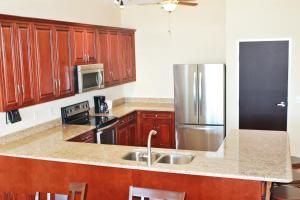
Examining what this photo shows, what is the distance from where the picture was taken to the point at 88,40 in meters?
5.51

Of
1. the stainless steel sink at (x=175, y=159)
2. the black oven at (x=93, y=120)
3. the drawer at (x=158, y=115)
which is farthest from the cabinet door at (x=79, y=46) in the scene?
the stainless steel sink at (x=175, y=159)

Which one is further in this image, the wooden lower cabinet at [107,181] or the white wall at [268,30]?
the white wall at [268,30]

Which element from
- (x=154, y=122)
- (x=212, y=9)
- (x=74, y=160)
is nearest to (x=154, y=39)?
(x=212, y=9)

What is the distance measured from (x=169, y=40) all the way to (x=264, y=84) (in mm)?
2140

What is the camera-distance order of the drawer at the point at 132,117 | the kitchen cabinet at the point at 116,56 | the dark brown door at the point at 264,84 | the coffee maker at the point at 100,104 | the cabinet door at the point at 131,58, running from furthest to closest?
the cabinet door at the point at 131,58
the drawer at the point at 132,117
the coffee maker at the point at 100,104
the kitchen cabinet at the point at 116,56
the dark brown door at the point at 264,84

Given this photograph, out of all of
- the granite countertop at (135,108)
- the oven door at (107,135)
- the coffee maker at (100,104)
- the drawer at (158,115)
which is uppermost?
the coffee maker at (100,104)

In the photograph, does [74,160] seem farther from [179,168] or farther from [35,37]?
[35,37]

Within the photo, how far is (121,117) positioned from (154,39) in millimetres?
2010

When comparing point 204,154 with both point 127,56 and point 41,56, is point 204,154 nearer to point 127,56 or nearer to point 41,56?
point 41,56

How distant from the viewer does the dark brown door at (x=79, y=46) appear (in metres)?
5.15

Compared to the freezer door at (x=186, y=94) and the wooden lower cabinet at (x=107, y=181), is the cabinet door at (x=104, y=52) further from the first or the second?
→ the wooden lower cabinet at (x=107, y=181)

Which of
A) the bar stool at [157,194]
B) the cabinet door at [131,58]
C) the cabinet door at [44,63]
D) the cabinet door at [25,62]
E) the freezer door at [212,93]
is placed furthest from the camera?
the cabinet door at [131,58]

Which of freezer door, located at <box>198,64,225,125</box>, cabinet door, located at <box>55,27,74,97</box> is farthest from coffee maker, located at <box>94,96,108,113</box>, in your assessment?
freezer door, located at <box>198,64,225,125</box>

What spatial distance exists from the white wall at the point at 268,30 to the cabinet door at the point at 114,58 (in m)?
1.99
